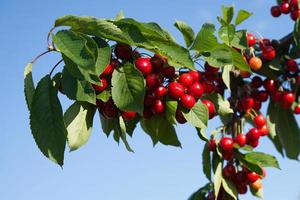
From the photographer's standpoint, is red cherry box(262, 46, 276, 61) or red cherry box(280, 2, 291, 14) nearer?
red cherry box(262, 46, 276, 61)

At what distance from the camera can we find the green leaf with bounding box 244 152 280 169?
8.91ft

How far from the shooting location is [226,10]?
110 inches

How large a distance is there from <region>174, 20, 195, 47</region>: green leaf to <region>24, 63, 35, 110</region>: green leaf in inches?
25.6

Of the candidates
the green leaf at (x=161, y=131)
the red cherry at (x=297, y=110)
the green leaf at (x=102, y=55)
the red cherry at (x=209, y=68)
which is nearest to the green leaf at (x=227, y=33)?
the red cherry at (x=209, y=68)

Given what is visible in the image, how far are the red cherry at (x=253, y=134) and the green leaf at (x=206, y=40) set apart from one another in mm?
1065

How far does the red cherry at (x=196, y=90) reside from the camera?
214cm

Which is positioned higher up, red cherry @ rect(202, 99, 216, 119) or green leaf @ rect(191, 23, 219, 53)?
green leaf @ rect(191, 23, 219, 53)

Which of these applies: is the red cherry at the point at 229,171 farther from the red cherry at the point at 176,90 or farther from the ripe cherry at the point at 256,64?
the red cherry at the point at 176,90

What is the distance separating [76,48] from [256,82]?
4.97 ft

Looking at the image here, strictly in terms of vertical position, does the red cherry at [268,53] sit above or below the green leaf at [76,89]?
below

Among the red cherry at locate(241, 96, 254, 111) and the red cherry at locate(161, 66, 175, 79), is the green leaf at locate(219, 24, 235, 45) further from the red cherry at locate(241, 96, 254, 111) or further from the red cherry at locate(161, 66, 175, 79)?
the red cherry at locate(241, 96, 254, 111)

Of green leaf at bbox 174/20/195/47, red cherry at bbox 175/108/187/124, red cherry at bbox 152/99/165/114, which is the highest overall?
green leaf at bbox 174/20/195/47

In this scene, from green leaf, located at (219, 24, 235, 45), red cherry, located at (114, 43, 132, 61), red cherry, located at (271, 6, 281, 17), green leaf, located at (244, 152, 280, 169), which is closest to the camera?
red cherry, located at (114, 43, 132, 61)

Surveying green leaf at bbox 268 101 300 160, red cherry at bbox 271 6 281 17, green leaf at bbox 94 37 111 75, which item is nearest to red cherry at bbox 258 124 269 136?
green leaf at bbox 268 101 300 160
